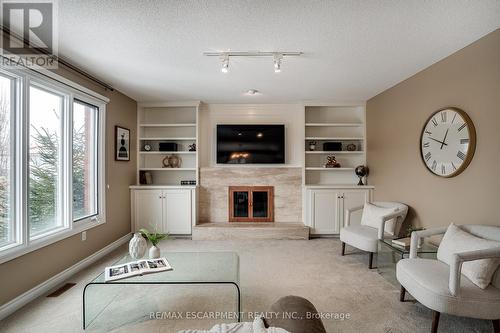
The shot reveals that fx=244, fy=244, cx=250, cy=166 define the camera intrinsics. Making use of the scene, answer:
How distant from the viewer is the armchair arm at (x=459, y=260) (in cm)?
164

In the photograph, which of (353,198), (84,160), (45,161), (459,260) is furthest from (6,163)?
(353,198)

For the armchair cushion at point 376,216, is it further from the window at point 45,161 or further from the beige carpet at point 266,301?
the window at point 45,161

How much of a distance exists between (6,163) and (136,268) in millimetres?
1456

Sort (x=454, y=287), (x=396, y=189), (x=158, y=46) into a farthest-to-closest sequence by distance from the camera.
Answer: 1. (x=396, y=189)
2. (x=158, y=46)
3. (x=454, y=287)

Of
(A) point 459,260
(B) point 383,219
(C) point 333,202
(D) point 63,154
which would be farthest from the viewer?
(C) point 333,202

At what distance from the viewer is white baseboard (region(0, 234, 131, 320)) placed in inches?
80.6

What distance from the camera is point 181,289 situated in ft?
8.01

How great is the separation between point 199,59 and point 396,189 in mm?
3160

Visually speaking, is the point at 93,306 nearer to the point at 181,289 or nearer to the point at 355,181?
the point at 181,289

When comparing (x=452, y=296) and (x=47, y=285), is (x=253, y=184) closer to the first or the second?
(x=47, y=285)

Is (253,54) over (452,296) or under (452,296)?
over

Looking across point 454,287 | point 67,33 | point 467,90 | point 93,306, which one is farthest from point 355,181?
point 67,33

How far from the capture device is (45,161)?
2.55 metres

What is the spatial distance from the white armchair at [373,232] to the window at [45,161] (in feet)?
11.4
